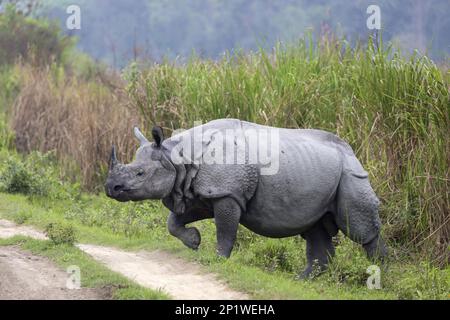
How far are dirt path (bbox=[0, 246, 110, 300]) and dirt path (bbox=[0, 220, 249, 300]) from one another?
36 mm

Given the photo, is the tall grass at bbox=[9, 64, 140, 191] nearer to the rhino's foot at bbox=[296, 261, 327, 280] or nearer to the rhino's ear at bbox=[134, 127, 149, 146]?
the rhino's ear at bbox=[134, 127, 149, 146]

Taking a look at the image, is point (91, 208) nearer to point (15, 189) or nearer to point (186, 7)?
point (15, 189)

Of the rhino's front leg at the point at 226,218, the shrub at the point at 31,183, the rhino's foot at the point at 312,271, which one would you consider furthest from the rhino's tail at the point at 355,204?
the shrub at the point at 31,183

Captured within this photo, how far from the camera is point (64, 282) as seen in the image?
306 inches

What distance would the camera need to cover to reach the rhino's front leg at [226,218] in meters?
8.09

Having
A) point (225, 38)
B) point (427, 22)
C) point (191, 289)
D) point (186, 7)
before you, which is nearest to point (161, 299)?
Result: point (191, 289)

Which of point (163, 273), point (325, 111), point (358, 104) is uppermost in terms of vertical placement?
point (358, 104)

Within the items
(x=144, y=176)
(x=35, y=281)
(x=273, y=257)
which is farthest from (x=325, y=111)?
(x=35, y=281)

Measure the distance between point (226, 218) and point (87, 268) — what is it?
127 centimetres

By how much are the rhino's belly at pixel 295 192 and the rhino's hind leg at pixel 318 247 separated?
1.20ft

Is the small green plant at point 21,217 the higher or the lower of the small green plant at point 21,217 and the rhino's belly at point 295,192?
the lower

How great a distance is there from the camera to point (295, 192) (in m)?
8.27

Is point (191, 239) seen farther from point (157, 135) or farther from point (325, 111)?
point (325, 111)

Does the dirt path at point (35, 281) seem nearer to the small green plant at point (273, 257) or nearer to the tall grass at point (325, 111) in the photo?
the small green plant at point (273, 257)
